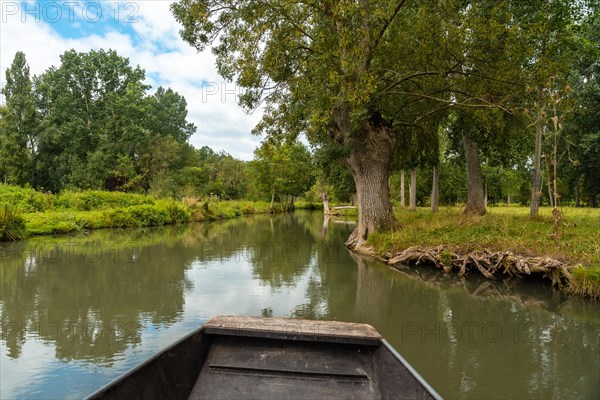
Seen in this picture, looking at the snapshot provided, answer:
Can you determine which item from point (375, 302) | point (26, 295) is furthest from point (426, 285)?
point (26, 295)

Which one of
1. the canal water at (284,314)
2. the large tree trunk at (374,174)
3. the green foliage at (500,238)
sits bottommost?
the canal water at (284,314)

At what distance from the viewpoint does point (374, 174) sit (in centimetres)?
1400

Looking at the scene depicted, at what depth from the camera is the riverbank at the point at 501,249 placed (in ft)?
26.5

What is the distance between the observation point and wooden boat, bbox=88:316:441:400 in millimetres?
2961

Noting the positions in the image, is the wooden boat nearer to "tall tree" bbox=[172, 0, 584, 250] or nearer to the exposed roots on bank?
the exposed roots on bank

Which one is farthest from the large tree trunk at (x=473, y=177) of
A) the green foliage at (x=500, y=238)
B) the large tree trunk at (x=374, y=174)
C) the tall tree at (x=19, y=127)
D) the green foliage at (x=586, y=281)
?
the tall tree at (x=19, y=127)

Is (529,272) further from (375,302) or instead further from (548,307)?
(375,302)

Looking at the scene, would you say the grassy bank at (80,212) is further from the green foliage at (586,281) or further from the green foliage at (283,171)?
the green foliage at (586,281)

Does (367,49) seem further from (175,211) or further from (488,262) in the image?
(175,211)

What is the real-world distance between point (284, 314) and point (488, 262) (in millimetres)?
6121

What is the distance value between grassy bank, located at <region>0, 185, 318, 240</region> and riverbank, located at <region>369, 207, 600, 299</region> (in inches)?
595

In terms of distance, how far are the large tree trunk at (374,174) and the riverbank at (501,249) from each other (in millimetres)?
649

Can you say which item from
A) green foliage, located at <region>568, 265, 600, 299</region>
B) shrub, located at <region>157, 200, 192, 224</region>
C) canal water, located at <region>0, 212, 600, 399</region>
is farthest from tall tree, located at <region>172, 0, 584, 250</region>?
shrub, located at <region>157, 200, 192, 224</region>

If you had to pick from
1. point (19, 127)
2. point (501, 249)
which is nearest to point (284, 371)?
point (501, 249)
